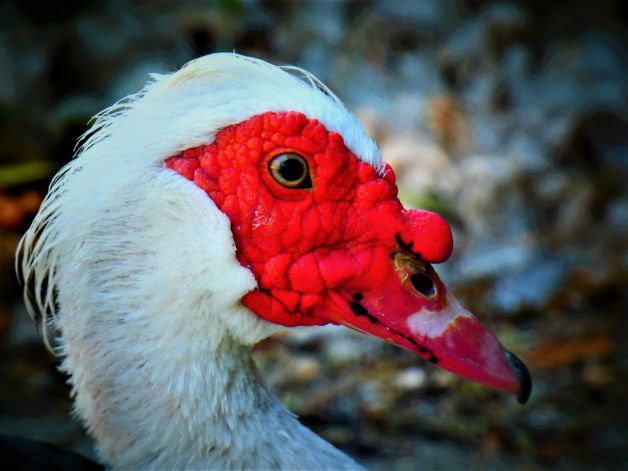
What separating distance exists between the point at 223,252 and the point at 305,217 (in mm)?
220

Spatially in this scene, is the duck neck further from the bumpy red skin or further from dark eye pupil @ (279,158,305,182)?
dark eye pupil @ (279,158,305,182)

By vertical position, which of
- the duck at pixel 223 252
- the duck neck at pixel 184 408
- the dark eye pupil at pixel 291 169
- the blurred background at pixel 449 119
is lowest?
the duck neck at pixel 184 408

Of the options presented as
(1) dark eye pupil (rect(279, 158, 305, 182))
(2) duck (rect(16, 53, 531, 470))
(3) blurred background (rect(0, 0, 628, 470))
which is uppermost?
(3) blurred background (rect(0, 0, 628, 470))

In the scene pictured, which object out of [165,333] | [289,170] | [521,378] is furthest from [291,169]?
[521,378]

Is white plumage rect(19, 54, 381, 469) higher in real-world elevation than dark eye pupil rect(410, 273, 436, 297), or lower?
lower

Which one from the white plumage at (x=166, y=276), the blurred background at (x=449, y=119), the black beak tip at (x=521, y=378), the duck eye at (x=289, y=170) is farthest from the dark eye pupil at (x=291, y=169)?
the blurred background at (x=449, y=119)

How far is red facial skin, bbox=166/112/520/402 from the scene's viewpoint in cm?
187

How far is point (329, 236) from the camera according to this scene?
1.90 metres

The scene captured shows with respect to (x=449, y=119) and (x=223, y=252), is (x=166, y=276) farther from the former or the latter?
(x=449, y=119)

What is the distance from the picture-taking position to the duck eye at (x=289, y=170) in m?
1.87

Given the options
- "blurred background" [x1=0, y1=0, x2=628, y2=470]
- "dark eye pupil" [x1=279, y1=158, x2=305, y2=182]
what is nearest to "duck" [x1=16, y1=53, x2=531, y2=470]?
"dark eye pupil" [x1=279, y1=158, x2=305, y2=182]

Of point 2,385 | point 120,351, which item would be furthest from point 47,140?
point 120,351

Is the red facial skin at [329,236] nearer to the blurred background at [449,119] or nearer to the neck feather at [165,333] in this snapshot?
the neck feather at [165,333]

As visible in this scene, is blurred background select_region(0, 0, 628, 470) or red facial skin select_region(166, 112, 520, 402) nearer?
red facial skin select_region(166, 112, 520, 402)
